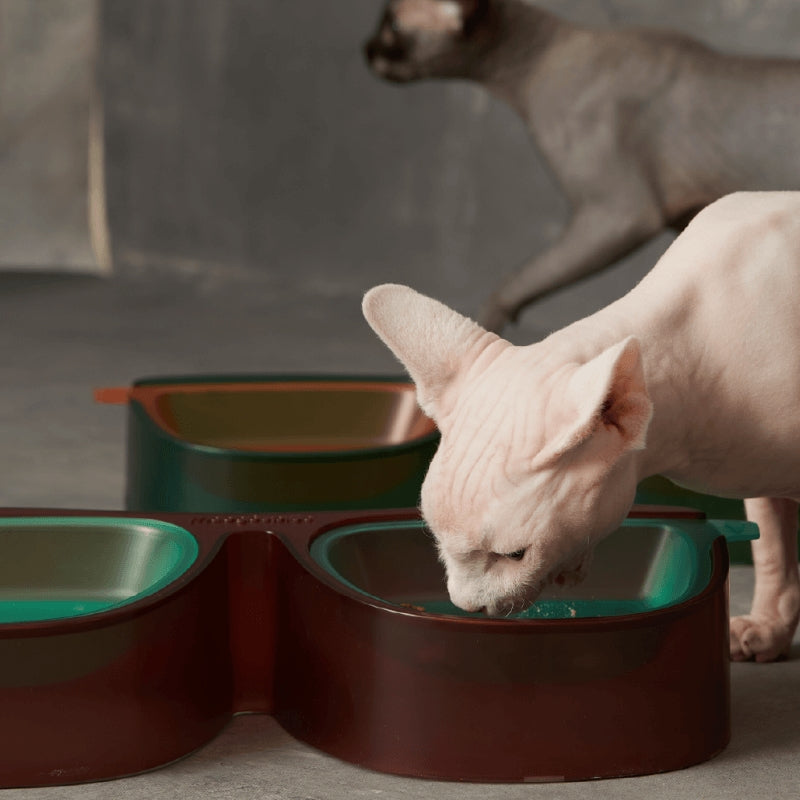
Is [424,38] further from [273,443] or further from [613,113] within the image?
[273,443]

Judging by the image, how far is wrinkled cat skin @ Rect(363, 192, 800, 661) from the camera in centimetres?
114

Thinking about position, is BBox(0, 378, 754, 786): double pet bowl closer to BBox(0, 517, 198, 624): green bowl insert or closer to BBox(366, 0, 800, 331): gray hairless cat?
BBox(0, 517, 198, 624): green bowl insert

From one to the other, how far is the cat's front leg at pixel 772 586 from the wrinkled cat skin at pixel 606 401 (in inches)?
10.4

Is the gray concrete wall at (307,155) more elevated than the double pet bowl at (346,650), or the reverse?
the gray concrete wall at (307,155)

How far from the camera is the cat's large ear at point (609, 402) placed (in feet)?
3.54

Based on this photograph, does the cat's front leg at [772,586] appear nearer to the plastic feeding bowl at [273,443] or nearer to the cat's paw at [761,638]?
the cat's paw at [761,638]

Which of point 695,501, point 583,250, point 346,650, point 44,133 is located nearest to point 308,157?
point 44,133

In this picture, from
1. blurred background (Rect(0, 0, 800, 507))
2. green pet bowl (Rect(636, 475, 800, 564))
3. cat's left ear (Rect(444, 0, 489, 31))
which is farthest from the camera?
blurred background (Rect(0, 0, 800, 507))

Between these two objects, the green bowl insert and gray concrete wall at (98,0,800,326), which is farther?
gray concrete wall at (98,0,800,326)

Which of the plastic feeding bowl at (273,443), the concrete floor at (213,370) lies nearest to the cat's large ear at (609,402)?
the concrete floor at (213,370)

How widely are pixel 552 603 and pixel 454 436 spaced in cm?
50

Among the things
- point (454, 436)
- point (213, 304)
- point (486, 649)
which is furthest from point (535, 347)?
point (213, 304)

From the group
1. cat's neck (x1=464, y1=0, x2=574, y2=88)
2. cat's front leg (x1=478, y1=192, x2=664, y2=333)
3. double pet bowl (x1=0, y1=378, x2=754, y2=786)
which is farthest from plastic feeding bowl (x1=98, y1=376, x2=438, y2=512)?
cat's neck (x1=464, y1=0, x2=574, y2=88)

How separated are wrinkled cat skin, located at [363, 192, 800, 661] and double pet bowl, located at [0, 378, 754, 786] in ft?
0.31
